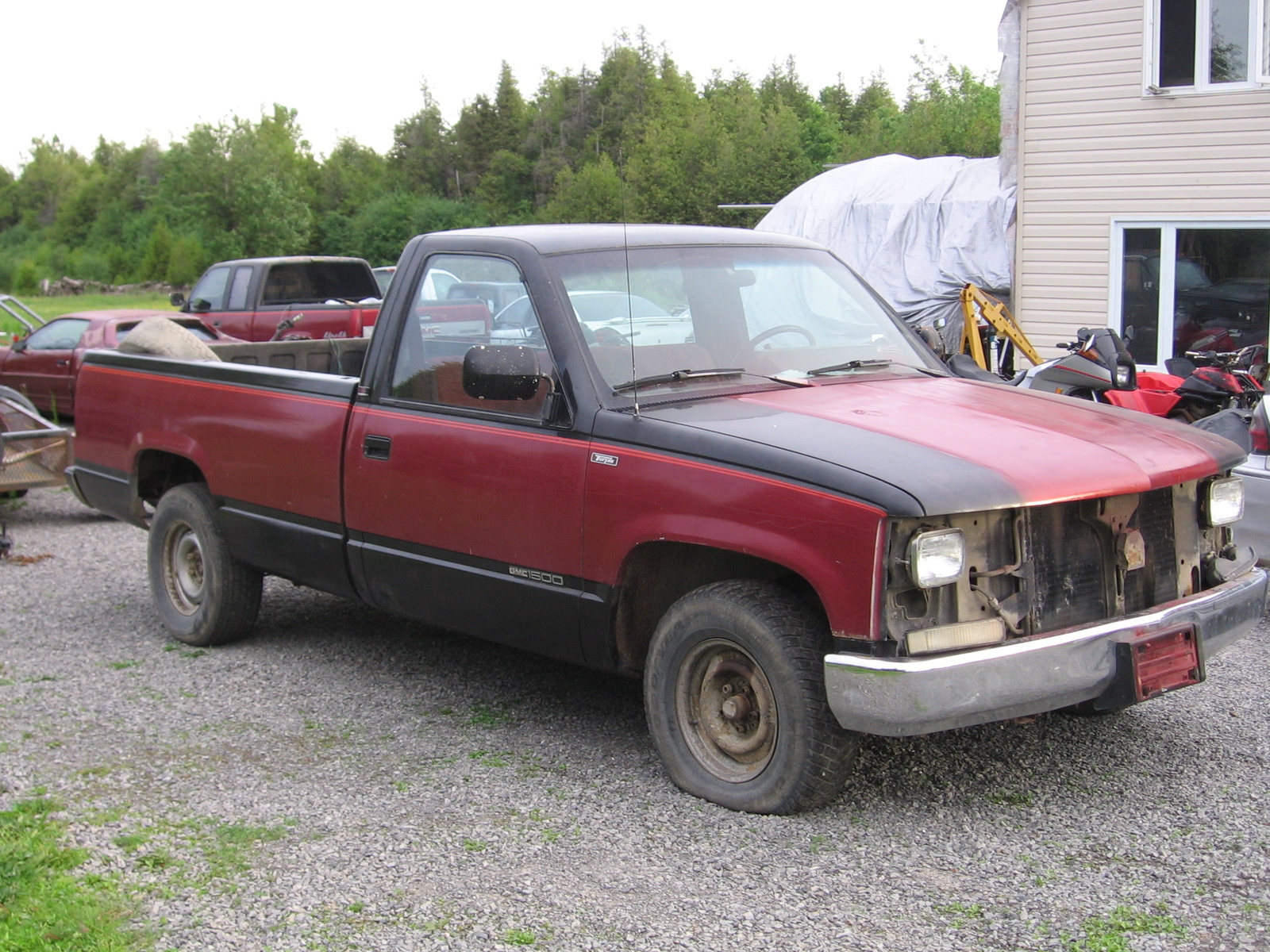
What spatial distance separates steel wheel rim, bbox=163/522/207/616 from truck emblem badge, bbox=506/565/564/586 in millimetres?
2489

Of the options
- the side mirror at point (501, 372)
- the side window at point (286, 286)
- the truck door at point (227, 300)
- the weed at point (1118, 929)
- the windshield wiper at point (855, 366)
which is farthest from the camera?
the side window at point (286, 286)

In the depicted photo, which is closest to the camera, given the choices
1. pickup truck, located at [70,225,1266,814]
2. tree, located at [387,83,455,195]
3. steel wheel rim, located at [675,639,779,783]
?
pickup truck, located at [70,225,1266,814]

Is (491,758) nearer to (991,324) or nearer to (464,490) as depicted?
(464,490)

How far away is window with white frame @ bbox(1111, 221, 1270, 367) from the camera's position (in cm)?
1337

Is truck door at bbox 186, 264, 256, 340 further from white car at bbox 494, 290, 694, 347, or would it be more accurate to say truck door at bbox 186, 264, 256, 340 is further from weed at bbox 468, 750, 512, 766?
weed at bbox 468, 750, 512, 766

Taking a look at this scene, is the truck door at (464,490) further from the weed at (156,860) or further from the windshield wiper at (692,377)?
the weed at (156,860)

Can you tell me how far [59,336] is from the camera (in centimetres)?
1444

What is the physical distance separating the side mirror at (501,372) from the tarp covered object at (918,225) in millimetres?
12271

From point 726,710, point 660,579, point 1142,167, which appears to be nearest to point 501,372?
point 660,579

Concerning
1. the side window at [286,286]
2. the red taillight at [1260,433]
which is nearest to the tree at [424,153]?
the side window at [286,286]

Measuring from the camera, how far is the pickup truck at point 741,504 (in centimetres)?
375

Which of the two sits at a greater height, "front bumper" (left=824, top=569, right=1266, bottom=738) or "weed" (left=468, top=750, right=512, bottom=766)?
"front bumper" (left=824, top=569, right=1266, bottom=738)

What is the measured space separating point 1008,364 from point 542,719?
11670 mm

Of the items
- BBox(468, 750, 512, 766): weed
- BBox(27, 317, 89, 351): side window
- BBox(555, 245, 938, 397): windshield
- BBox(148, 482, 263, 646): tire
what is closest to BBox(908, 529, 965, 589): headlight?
BBox(555, 245, 938, 397): windshield
